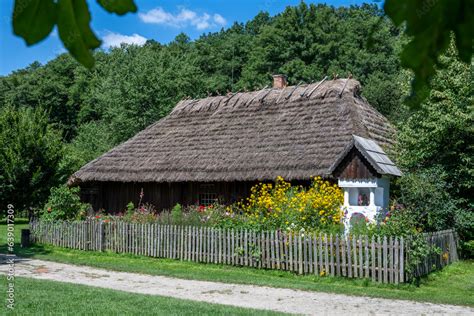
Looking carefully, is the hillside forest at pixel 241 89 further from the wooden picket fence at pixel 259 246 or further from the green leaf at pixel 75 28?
the wooden picket fence at pixel 259 246

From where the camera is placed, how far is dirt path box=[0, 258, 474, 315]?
9016mm

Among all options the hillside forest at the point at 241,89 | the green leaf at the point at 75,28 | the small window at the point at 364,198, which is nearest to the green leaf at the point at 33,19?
the green leaf at the point at 75,28

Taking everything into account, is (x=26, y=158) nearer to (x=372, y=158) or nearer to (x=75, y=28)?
(x=372, y=158)

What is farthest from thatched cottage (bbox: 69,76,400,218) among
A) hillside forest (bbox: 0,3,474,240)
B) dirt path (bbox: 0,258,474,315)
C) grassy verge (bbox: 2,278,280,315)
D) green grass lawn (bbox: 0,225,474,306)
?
grassy verge (bbox: 2,278,280,315)

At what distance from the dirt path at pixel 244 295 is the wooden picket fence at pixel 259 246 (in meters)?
1.77

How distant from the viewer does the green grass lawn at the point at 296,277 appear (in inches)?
416

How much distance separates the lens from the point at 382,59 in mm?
38312

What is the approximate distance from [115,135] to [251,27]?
2234cm

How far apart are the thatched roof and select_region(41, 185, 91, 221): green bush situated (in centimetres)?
254

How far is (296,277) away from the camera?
12398 mm

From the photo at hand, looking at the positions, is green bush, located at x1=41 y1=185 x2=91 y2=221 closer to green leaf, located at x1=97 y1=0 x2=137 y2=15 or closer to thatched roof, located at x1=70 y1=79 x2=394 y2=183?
thatched roof, located at x1=70 y1=79 x2=394 y2=183

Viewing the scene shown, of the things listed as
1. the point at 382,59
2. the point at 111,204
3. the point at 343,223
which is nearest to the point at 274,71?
the point at 382,59

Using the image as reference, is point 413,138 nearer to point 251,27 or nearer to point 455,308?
point 455,308

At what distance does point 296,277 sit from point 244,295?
2.65m
